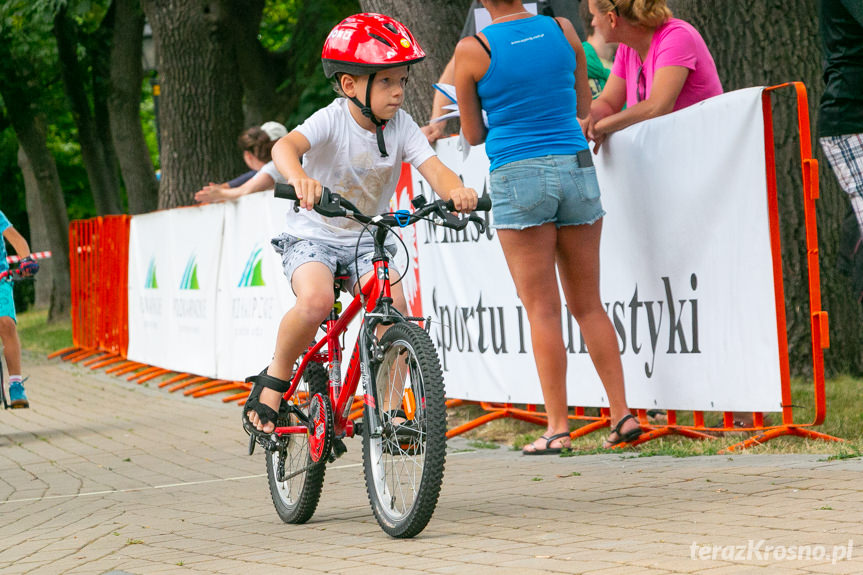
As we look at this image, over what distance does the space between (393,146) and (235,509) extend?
6.53 feet

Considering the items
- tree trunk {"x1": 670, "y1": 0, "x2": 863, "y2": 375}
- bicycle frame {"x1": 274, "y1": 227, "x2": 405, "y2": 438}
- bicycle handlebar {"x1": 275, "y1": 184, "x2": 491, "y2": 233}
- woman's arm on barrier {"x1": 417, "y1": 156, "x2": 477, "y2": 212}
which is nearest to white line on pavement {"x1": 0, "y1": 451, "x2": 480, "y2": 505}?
bicycle frame {"x1": 274, "y1": 227, "x2": 405, "y2": 438}

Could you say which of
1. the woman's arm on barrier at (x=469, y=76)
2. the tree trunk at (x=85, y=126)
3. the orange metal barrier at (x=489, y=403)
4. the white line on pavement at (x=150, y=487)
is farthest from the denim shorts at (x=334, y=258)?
the tree trunk at (x=85, y=126)

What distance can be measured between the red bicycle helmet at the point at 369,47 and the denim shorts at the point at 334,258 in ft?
2.40

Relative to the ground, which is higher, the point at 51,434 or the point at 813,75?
the point at 813,75

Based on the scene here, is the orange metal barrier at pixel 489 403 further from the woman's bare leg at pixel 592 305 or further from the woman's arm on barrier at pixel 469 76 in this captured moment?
the woman's arm on barrier at pixel 469 76

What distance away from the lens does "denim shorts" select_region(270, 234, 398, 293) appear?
16.9 feet

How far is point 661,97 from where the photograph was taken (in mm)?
6508

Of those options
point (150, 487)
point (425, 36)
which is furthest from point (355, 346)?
point (425, 36)

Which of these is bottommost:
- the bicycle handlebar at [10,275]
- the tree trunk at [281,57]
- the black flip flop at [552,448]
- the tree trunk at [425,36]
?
the black flip flop at [552,448]

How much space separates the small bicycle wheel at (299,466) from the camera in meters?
5.26

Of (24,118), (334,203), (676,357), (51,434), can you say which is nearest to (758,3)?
(676,357)

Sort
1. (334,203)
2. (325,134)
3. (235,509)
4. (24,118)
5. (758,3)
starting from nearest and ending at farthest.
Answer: (334,203), (325,134), (235,509), (758,3), (24,118)

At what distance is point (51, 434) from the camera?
32.2 feet

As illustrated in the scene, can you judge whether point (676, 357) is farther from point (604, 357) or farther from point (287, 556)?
point (287, 556)
